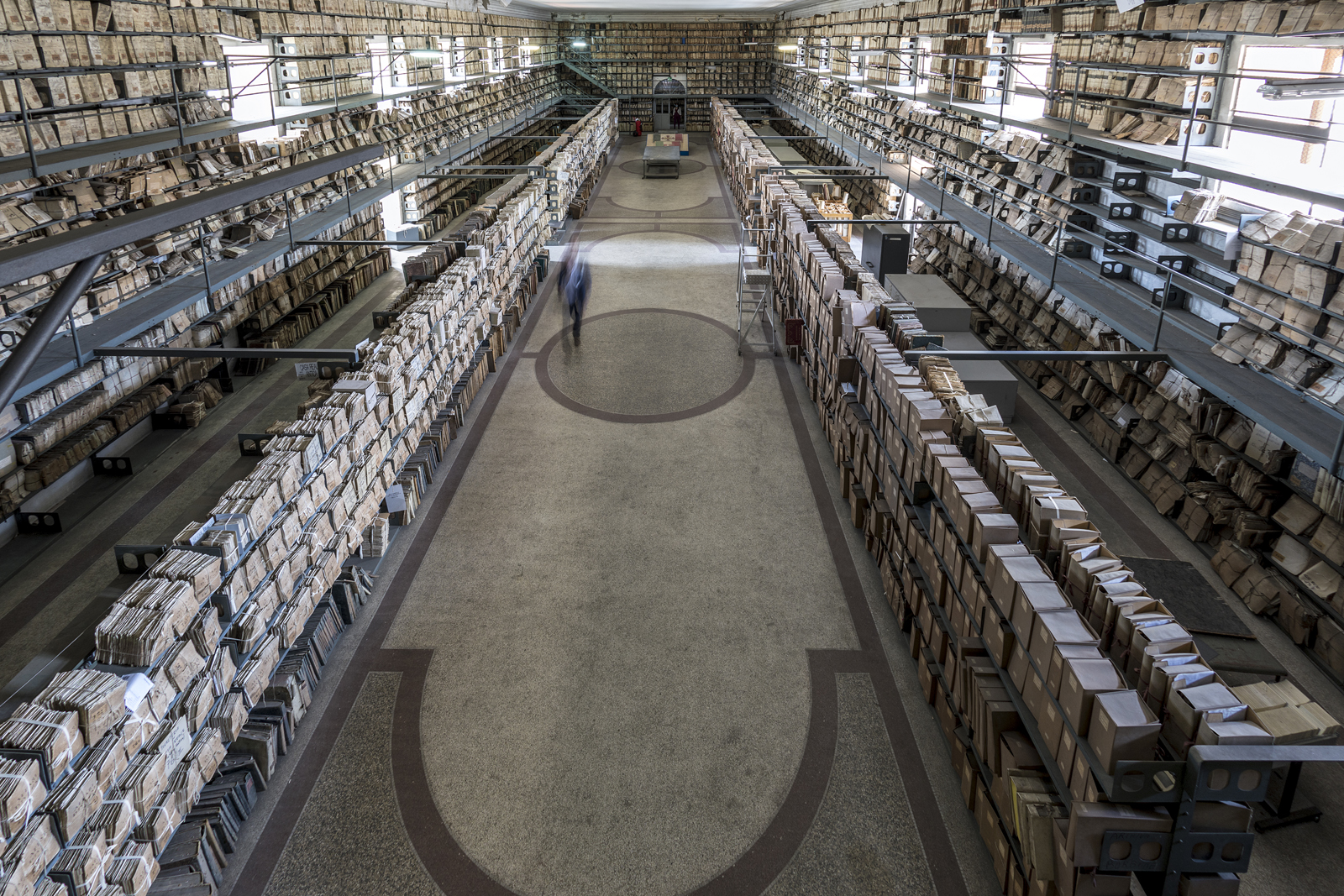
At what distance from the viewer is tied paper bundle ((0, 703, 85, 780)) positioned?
3.51 metres

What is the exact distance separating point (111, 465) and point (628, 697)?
23.9 ft

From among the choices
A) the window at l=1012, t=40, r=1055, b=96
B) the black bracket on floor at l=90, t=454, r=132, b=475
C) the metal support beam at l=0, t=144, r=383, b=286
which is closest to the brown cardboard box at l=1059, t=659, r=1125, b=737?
the metal support beam at l=0, t=144, r=383, b=286

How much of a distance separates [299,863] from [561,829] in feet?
5.11

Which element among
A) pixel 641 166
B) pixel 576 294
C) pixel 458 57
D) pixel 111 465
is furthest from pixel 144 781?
pixel 641 166

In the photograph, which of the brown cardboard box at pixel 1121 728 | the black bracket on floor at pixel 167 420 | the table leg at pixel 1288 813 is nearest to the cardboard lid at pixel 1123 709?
the brown cardboard box at pixel 1121 728

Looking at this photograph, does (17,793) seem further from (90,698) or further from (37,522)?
(37,522)

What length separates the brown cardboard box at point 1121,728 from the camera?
3.36 meters

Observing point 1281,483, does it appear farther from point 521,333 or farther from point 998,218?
point 521,333

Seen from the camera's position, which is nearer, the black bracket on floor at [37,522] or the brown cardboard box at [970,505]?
the brown cardboard box at [970,505]

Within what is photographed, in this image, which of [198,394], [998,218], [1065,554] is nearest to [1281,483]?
[1065,554]

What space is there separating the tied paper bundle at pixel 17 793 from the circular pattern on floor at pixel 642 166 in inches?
1060

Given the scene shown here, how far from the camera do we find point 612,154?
32438mm

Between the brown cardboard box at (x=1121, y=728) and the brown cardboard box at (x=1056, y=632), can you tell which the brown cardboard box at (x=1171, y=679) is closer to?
the brown cardboard box at (x=1121, y=728)

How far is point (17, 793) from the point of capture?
10.8 feet
